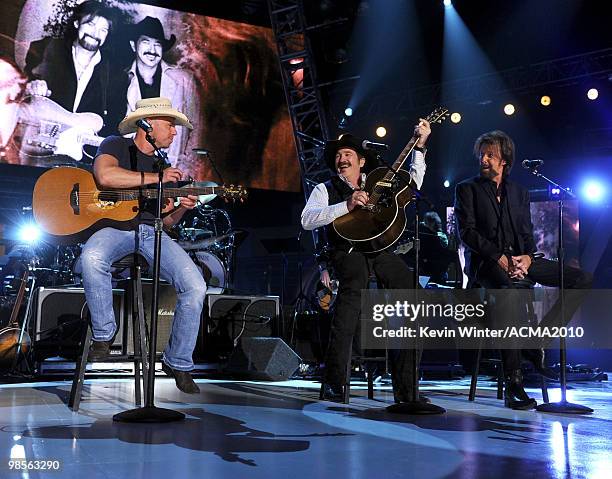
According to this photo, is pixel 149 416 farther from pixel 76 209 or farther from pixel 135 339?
pixel 76 209

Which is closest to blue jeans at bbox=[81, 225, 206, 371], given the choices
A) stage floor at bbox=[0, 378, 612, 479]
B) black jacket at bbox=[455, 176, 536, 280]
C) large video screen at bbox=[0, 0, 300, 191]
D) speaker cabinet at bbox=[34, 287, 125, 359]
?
stage floor at bbox=[0, 378, 612, 479]

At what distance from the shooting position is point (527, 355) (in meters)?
4.91

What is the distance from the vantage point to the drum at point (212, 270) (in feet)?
27.4

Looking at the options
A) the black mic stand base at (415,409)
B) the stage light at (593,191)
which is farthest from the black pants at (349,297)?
the stage light at (593,191)

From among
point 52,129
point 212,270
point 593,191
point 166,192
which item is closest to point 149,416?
point 166,192

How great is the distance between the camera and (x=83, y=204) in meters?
4.45

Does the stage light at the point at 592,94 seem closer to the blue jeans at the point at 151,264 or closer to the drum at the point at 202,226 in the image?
the drum at the point at 202,226

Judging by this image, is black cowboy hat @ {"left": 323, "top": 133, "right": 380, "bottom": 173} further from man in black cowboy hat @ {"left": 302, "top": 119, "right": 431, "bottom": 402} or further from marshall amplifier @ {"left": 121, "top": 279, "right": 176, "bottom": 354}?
marshall amplifier @ {"left": 121, "top": 279, "right": 176, "bottom": 354}

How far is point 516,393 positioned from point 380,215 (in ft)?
4.50

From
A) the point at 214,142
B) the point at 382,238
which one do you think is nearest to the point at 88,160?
the point at 214,142

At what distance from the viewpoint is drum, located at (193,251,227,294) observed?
8.35 metres

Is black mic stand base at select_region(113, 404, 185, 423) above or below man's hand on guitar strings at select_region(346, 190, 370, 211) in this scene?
below

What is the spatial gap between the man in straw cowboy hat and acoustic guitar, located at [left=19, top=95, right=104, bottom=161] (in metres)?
5.71

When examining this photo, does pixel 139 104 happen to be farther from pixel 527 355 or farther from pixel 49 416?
pixel 527 355
